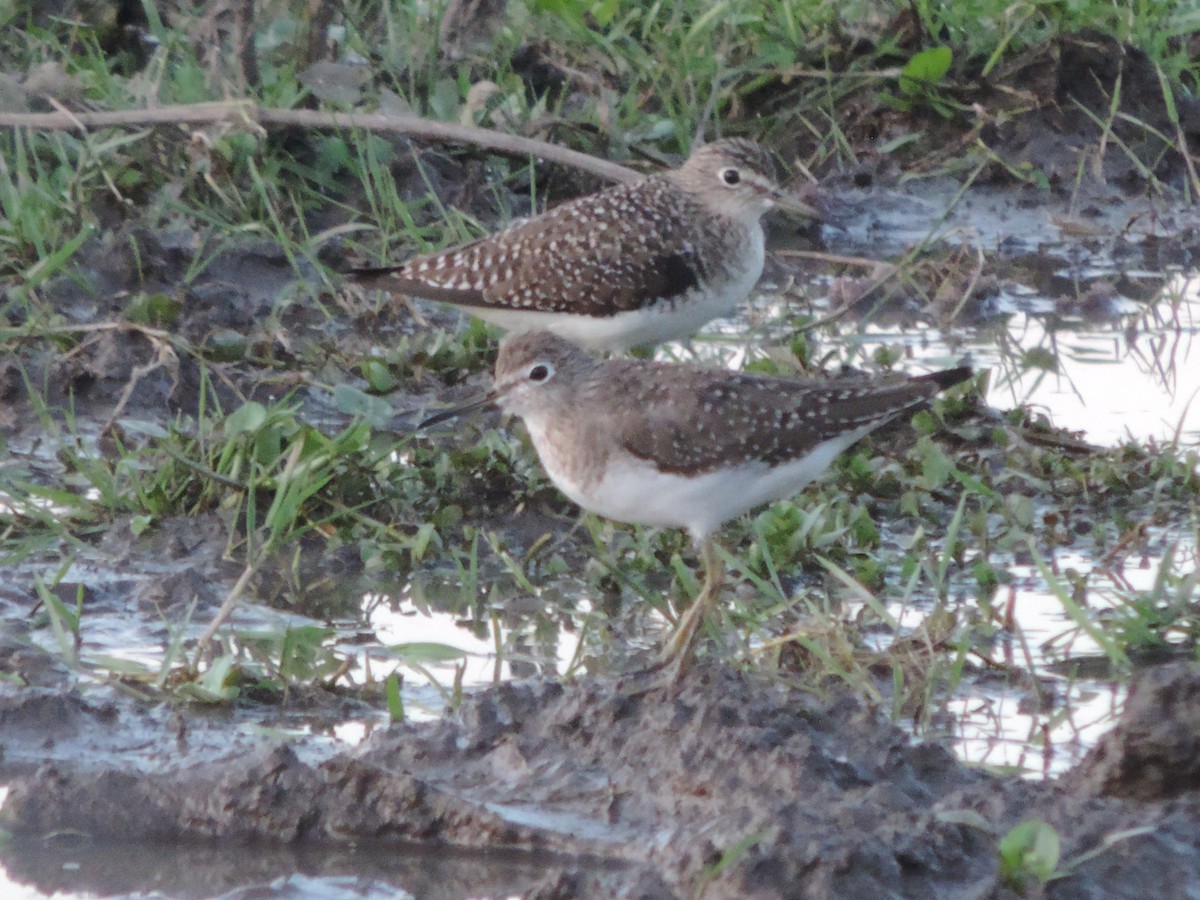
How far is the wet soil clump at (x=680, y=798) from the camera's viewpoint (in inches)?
145

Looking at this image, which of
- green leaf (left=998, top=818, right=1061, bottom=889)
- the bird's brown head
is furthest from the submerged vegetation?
green leaf (left=998, top=818, right=1061, bottom=889)

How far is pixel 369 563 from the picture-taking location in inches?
229

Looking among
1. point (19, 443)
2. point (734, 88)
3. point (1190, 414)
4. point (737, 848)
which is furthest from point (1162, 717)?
point (734, 88)

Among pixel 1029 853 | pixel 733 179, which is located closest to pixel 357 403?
pixel 733 179

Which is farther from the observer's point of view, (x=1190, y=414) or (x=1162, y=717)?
(x=1190, y=414)

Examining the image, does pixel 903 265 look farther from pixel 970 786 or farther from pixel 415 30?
pixel 970 786

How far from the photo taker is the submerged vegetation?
5270mm

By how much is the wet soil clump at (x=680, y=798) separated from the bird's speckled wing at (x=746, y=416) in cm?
111

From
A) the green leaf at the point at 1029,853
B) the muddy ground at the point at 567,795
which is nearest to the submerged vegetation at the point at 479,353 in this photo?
the muddy ground at the point at 567,795

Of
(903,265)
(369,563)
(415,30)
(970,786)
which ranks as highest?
(415,30)

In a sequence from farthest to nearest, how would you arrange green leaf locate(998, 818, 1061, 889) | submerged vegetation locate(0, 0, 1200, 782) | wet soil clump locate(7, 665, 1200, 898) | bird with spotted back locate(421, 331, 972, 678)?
bird with spotted back locate(421, 331, 972, 678) < submerged vegetation locate(0, 0, 1200, 782) < wet soil clump locate(7, 665, 1200, 898) < green leaf locate(998, 818, 1061, 889)

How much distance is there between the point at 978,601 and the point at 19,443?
3447 mm

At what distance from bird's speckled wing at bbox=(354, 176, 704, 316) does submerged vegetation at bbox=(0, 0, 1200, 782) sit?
0.27m

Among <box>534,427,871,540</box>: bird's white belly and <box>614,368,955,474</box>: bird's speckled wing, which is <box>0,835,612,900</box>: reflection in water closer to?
<box>534,427,871,540</box>: bird's white belly
